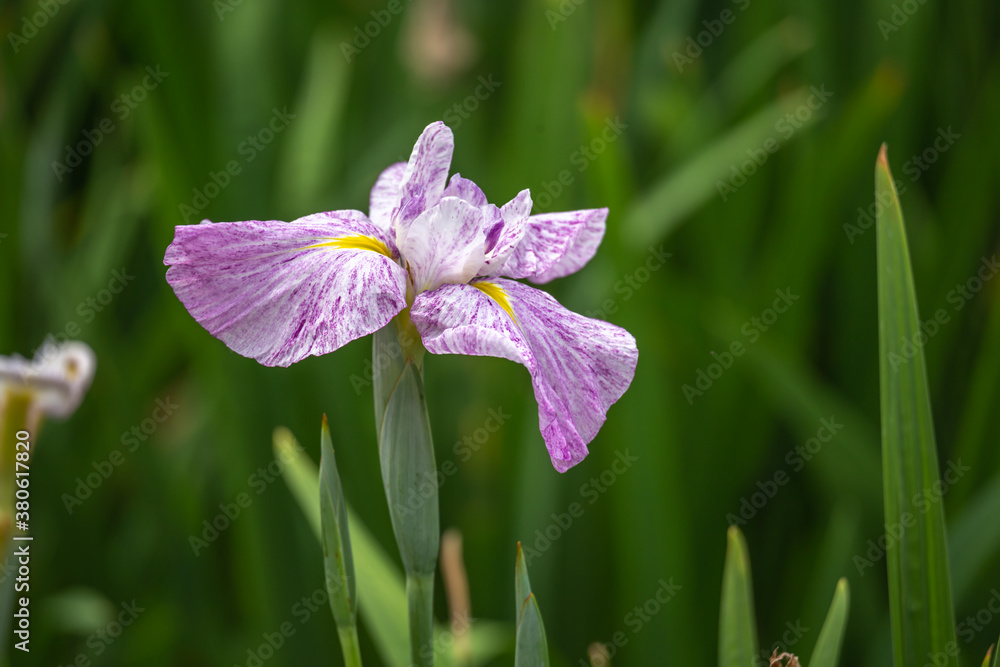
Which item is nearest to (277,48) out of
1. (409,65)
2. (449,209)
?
(409,65)

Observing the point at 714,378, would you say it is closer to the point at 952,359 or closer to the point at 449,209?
the point at 952,359

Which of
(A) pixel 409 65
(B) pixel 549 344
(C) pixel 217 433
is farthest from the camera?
(A) pixel 409 65

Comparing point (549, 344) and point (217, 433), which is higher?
point (217, 433)

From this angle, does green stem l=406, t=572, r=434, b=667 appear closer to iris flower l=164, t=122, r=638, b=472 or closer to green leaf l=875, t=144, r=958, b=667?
iris flower l=164, t=122, r=638, b=472

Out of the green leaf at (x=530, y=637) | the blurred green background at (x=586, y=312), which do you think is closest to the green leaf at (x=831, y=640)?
the green leaf at (x=530, y=637)

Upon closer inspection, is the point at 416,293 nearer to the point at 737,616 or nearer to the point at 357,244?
the point at 357,244

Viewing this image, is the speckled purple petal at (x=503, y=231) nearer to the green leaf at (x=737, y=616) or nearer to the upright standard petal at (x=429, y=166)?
the upright standard petal at (x=429, y=166)

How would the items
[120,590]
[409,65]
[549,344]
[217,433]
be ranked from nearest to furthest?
1. [549,344]
2. [217,433]
3. [120,590]
4. [409,65]
